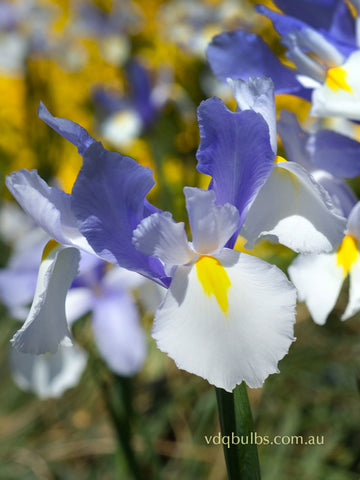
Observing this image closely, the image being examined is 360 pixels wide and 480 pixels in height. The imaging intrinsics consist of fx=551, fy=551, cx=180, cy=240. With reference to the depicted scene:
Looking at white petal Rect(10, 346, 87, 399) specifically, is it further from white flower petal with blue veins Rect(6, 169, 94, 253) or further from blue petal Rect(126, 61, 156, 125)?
blue petal Rect(126, 61, 156, 125)

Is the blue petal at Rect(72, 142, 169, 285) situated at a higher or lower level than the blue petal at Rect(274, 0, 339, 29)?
lower

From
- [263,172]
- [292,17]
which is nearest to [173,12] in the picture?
[292,17]

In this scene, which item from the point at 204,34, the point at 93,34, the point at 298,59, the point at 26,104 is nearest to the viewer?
the point at 298,59

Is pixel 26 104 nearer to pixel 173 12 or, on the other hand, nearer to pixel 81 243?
pixel 173 12

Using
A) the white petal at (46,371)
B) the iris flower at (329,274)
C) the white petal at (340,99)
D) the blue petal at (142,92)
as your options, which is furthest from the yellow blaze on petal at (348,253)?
the blue petal at (142,92)

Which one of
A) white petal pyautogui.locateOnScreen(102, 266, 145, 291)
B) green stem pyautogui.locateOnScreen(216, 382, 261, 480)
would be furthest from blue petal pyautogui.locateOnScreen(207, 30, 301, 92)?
white petal pyautogui.locateOnScreen(102, 266, 145, 291)

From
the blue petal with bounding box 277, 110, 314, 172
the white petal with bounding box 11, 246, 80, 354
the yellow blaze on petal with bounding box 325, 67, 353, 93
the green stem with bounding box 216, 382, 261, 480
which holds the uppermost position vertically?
the yellow blaze on petal with bounding box 325, 67, 353, 93

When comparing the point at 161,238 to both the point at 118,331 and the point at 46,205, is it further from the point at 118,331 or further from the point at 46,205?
the point at 118,331
